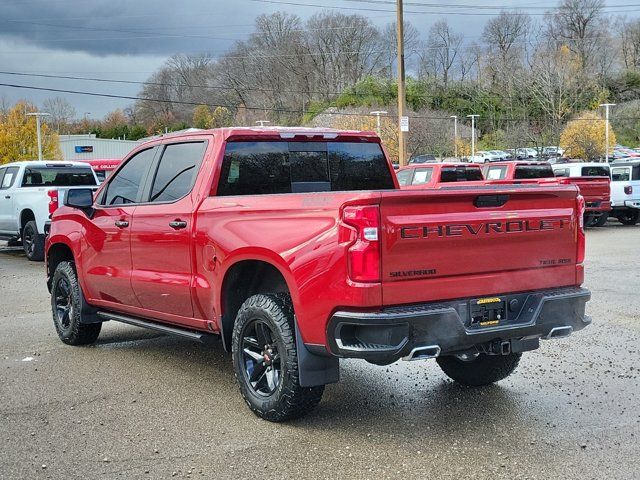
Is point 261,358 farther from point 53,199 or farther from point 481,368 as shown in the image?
point 53,199

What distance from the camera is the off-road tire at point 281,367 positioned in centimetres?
496

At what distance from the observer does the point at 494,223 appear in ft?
15.9

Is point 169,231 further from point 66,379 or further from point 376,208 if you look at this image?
→ point 376,208

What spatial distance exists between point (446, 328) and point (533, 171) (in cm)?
1803

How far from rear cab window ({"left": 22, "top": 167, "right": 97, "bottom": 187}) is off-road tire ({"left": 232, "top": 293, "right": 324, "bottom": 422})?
12350mm

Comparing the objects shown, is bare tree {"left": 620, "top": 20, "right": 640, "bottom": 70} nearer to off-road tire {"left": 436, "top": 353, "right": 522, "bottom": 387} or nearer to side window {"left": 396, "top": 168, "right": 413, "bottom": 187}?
side window {"left": 396, "top": 168, "right": 413, "bottom": 187}

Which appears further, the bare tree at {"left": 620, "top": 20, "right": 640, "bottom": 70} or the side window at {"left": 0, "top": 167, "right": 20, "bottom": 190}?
the bare tree at {"left": 620, "top": 20, "right": 640, "bottom": 70}

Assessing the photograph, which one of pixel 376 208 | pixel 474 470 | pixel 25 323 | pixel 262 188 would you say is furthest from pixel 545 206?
pixel 25 323

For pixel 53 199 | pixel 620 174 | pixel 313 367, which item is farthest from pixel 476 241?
pixel 620 174

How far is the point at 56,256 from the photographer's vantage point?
8234 mm

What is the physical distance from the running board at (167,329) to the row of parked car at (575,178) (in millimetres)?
11039

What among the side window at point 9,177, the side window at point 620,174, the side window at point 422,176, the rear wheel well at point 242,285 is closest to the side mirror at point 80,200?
the rear wheel well at point 242,285

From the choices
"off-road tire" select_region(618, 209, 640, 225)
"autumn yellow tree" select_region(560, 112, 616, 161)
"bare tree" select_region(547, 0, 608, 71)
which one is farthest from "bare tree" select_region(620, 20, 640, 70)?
"off-road tire" select_region(618, 209, 640, 225)

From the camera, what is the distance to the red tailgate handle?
4.80 m
